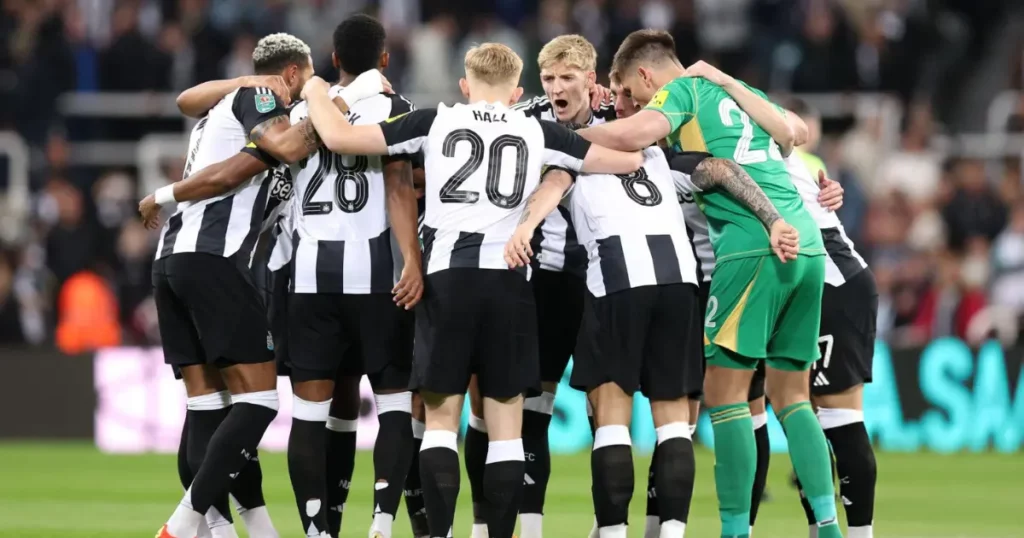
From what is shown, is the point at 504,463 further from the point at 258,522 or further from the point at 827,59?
the point at 827,59

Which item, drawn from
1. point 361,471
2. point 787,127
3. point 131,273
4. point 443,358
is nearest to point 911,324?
point 361,471

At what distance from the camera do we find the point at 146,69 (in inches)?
754

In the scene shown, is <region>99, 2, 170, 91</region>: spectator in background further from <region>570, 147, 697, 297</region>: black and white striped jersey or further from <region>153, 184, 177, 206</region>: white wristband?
<region>570, 147, 697, 297</region>: black and white striped jersey

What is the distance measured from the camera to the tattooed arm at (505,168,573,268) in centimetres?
715

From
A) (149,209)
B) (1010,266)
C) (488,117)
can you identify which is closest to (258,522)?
(149,209)

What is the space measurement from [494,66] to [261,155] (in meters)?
1.26

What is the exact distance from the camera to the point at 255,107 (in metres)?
7.87

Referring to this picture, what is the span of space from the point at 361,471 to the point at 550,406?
594 cm

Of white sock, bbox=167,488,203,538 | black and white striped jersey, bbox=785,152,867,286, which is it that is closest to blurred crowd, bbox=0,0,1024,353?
black and white striped jersey, bbox=785,152,867,286

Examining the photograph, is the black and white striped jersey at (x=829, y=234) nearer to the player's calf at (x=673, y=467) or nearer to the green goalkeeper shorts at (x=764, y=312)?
the green goalkeeper shorts at (x=764, y=312)

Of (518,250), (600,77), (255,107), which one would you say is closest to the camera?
(518,250)

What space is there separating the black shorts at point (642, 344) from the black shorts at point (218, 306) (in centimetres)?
158

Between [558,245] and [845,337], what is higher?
[558,245]

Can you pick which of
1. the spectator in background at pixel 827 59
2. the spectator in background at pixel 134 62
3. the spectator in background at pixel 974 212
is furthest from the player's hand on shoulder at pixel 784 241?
the spectator in background at pixel 134 62
